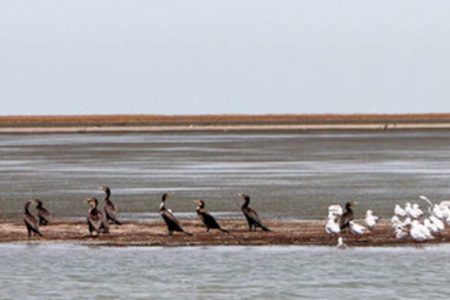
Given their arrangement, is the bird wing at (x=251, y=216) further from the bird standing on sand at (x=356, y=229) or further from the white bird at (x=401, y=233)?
the white bird at (x=401, y=233)

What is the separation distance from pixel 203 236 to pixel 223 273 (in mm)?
3868

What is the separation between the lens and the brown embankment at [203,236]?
23.6m

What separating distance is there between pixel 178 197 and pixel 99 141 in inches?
1555

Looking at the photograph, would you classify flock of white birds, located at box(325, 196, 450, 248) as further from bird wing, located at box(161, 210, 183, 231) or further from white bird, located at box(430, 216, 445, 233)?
bird wing, located at box(161, 210, 183, 231)

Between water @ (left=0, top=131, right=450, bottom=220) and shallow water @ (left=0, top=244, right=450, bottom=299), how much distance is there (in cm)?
526

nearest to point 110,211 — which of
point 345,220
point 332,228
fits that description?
point 345,220

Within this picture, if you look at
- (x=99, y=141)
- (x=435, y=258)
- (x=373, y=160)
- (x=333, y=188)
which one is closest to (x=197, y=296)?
(x=435, y=258)

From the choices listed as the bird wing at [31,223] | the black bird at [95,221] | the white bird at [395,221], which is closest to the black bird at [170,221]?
the black bird at [95,221]

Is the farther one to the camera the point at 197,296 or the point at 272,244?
the point at 272,244

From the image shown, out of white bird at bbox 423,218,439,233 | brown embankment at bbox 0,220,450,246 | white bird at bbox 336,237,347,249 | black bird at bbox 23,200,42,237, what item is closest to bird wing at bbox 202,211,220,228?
brown embankment at bbox 0,220,450,246

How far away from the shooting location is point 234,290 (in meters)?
19.3

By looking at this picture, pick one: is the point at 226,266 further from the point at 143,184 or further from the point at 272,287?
the point at 143,184

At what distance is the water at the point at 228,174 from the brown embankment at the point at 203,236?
1989 millimetres

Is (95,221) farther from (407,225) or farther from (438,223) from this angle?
(438,223)
